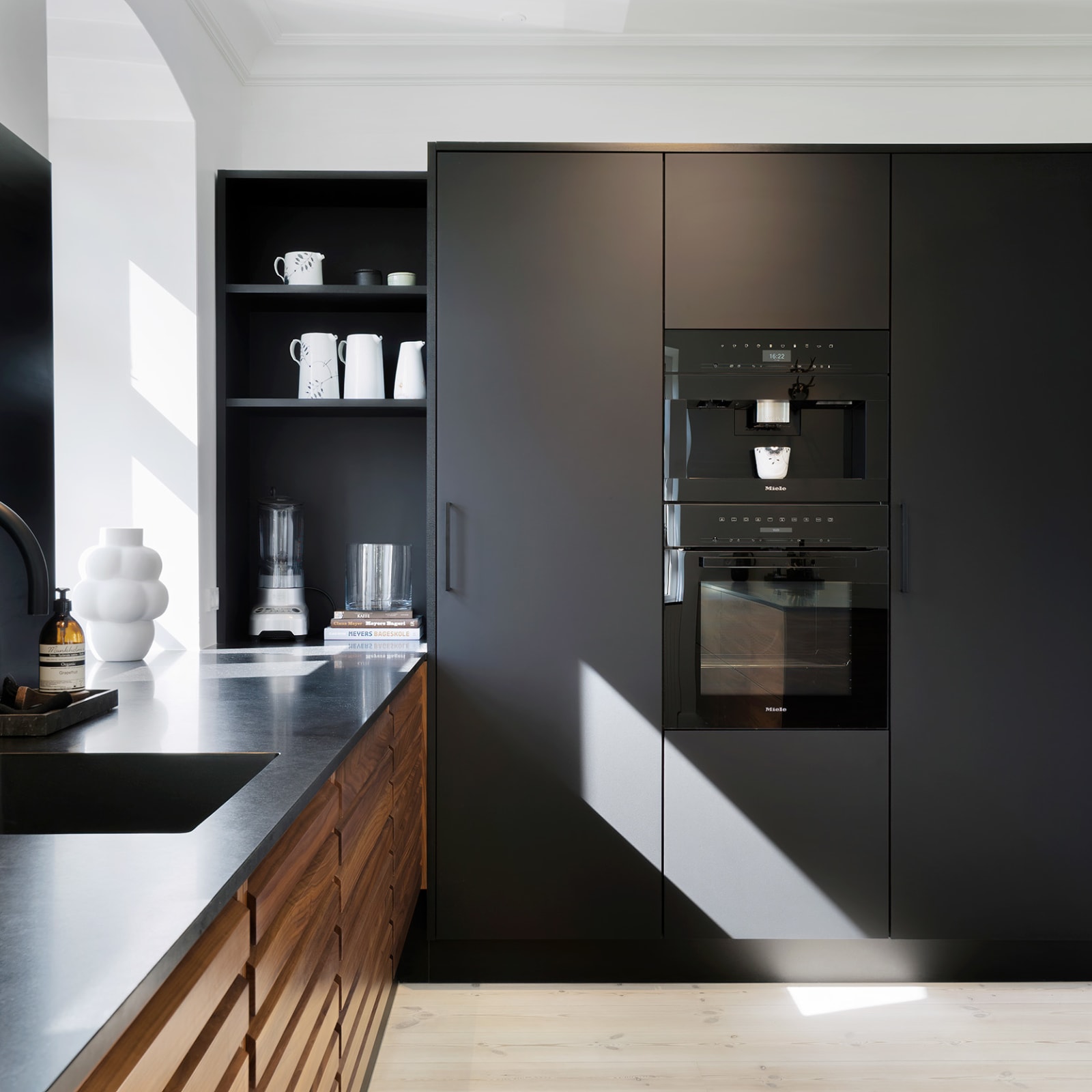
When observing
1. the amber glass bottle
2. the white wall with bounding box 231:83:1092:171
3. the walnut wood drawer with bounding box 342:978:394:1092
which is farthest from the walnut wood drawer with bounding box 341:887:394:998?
the white wall with bounding box 231:83:1092:171

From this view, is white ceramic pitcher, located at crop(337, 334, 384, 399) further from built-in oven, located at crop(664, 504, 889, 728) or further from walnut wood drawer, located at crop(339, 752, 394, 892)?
walnut wood drawer, located at crop(339, 752, 394, 892)

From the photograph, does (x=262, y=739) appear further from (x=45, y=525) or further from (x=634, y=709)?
(x=634, y=709)

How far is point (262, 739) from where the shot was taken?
131 centimetres

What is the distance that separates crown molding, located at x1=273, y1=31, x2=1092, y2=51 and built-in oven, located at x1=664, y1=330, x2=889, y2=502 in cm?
106

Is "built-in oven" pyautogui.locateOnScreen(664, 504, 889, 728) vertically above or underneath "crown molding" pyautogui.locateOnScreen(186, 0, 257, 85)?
underneath

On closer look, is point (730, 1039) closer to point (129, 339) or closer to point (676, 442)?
point (676, 442)

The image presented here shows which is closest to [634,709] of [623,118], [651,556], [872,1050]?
[651,556]

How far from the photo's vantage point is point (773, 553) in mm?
2262

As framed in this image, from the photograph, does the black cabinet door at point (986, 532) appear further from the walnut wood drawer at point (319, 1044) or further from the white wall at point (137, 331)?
the white wall at point (137, 331)

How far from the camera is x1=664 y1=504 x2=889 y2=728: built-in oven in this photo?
7.36 ft

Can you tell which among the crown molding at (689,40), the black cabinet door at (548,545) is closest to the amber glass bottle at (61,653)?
the black cabinet door at (548,545)

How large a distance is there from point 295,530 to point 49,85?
1.36 meters

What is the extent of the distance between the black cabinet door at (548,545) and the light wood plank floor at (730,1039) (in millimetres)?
187

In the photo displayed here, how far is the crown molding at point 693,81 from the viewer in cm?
273
